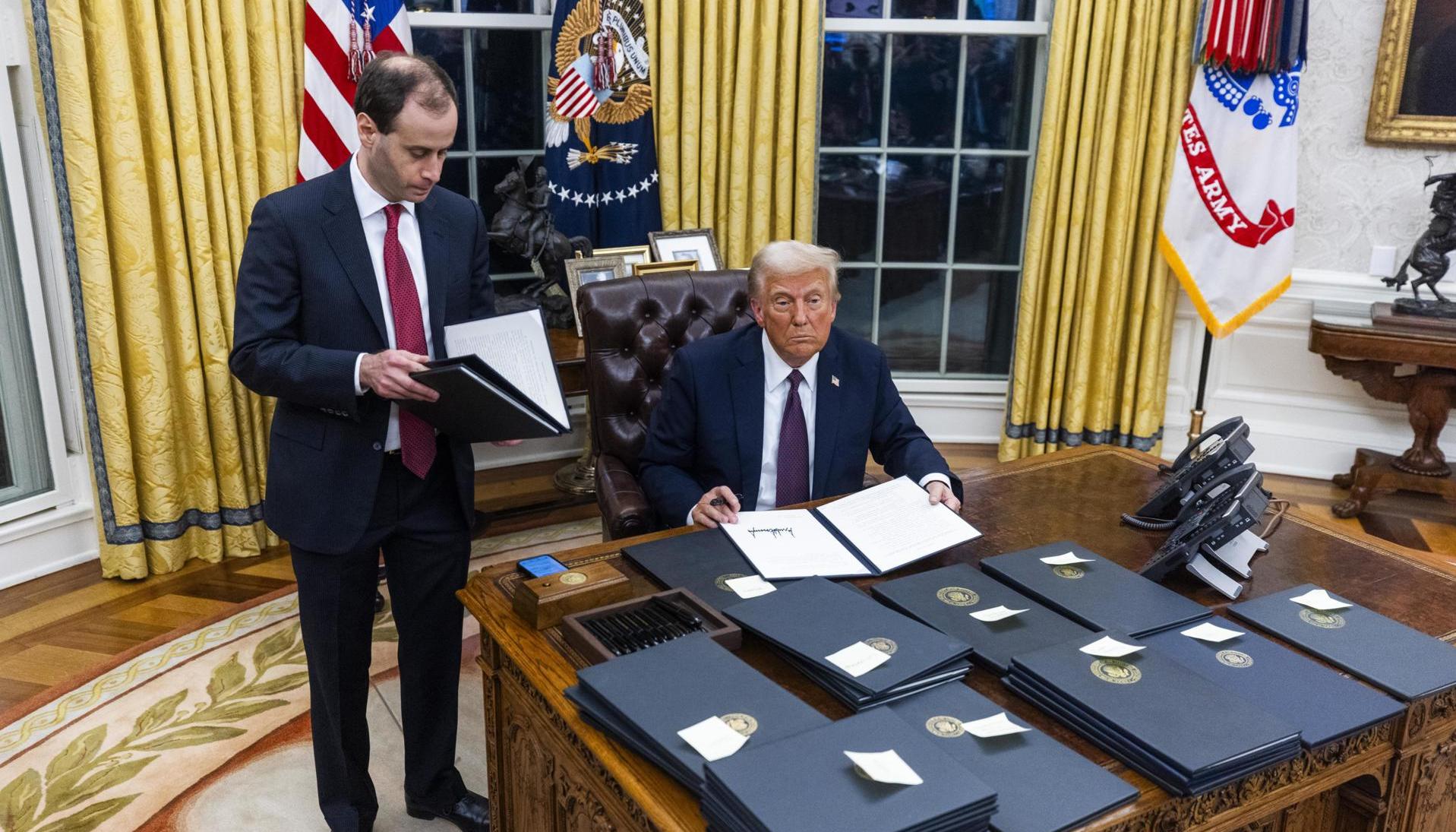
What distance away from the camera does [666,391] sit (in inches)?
100

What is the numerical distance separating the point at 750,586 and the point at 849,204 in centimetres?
336

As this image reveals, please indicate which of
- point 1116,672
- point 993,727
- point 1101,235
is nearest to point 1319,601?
point 1116,672

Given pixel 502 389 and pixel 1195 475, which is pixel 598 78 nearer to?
pixel 502 389

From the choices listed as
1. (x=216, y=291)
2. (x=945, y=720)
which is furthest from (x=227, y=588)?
(x=945, y=720)

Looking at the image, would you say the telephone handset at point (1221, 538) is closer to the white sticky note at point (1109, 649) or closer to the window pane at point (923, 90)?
the white sticky note at point (1109, 649)

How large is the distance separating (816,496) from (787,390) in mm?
240

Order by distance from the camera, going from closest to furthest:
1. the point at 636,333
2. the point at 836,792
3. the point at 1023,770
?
the point at 836,792 → the point at 1023,770 → the point at 636,333

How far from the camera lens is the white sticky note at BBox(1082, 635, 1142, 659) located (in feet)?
5.35

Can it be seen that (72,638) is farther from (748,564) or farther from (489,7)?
(489,7)

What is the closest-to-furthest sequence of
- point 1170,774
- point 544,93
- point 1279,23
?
point 1170,774
point 1279,23
point 544,93

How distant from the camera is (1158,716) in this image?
148cm

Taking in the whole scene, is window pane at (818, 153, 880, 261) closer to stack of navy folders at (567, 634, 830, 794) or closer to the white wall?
the white wall

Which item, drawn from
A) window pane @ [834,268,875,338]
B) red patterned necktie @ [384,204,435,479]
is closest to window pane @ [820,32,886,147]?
window pane @ [834,268,875,338]

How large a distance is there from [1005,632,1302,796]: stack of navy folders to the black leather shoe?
1.29m
